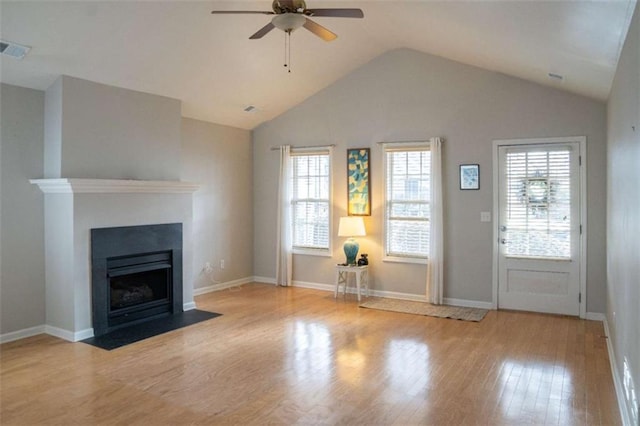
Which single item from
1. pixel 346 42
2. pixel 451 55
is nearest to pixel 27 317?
pixel 346 42

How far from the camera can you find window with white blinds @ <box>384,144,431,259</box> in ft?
21.0

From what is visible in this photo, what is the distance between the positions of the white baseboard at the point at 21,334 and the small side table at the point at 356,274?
3.67m

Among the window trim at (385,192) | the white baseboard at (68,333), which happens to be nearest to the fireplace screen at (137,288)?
the white baseboard at (68,333)

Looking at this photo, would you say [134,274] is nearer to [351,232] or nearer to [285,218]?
[285,218]

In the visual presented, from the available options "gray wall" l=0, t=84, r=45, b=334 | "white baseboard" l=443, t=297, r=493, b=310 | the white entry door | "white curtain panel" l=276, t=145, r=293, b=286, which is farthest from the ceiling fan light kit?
"white baseboard" l=443, t=297, r=493, b=310

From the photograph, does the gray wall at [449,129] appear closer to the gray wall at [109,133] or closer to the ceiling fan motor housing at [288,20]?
the gray wall at [109,133]

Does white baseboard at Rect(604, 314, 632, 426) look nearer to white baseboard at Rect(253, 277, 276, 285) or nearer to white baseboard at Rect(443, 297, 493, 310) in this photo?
white baseboard at Rect(443, 297, 493, 310)

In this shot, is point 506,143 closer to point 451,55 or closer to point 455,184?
point 455,184

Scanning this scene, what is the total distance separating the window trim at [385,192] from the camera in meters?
6.36

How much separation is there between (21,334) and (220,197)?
3.27 metres

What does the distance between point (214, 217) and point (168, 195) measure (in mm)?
1500

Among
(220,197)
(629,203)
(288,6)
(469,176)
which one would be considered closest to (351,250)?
(469,176)

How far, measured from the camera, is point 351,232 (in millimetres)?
6574

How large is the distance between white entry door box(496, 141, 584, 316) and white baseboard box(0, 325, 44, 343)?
17.7 feet
